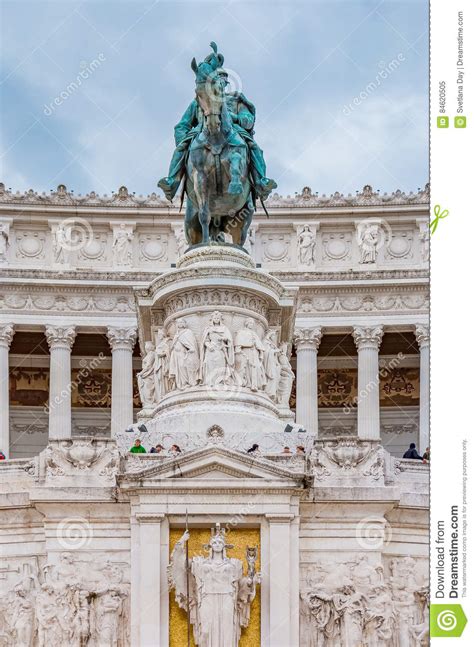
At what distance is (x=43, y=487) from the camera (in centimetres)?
3219

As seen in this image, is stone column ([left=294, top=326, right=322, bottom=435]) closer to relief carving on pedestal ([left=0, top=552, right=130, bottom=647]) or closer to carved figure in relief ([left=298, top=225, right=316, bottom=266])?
carved figure in relief ([left=298, top=225, right=316, bottom=266])

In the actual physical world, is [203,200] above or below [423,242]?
below

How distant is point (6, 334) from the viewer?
7544cm

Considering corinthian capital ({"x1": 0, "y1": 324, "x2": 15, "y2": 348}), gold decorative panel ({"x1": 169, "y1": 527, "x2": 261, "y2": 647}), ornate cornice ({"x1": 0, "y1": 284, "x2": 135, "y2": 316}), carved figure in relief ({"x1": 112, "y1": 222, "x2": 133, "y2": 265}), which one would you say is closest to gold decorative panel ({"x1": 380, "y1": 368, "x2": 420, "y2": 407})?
ornate cornice ({"x1": 0, "y1": 284, "x2": 135, "y2": 316})

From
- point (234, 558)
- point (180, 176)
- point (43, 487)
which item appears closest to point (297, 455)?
point (234, 558)

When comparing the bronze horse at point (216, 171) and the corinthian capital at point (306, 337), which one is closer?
the bronze horse at point (216, 171)

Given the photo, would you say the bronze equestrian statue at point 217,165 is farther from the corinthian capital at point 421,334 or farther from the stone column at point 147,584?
the corinthian capital at point 421,334

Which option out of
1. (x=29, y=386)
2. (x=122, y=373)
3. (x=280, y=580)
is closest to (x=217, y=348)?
(x=280, y=580)

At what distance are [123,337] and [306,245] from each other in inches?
388

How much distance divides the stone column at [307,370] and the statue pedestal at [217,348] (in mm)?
34490

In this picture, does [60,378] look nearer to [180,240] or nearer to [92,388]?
[92,388]

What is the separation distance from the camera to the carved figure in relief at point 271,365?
37188 mm

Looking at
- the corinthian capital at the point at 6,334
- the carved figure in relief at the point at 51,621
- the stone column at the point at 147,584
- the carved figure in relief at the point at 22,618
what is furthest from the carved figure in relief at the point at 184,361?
the corinthian capital at the point at 6,334
